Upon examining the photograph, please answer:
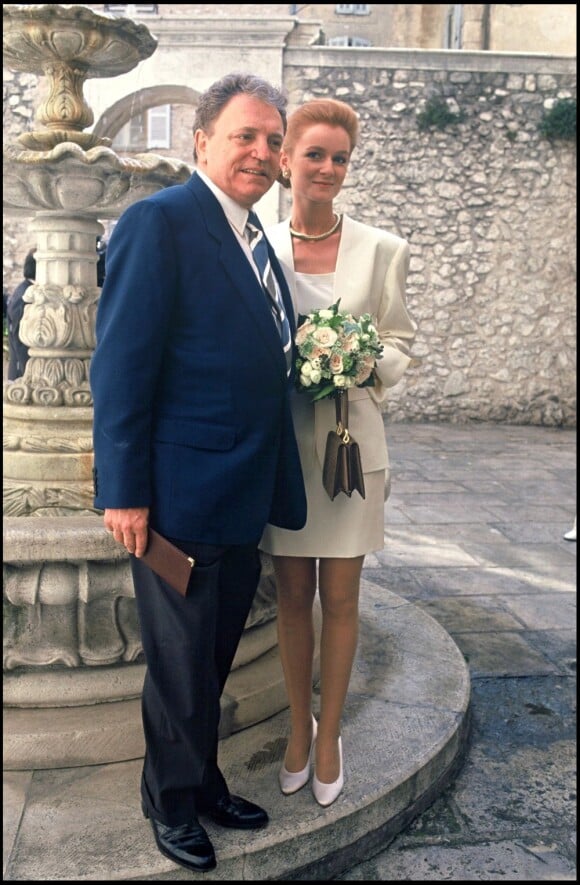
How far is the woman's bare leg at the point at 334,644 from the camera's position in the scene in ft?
7.08

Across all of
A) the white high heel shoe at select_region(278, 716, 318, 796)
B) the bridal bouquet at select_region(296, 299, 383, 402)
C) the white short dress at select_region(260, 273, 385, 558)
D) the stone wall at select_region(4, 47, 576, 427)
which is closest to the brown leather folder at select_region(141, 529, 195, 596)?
the white short dress at select_region(260, 273, 385, 558)

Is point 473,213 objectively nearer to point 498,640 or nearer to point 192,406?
point 498,640

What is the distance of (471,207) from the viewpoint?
10625 millimetres

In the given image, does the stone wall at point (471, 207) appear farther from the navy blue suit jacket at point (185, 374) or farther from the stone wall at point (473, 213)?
the navy blue suit jacket at point (185, 374)

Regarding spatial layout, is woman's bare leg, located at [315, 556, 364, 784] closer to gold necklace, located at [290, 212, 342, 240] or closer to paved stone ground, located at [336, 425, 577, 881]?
paved stone ground, located at [336, 425, 577, 881]

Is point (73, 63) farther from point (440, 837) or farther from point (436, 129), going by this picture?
point (436, 129)

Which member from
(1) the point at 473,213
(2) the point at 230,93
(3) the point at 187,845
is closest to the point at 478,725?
(3) the point at 187,845

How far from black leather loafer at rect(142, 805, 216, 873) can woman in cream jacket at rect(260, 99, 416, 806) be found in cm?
32

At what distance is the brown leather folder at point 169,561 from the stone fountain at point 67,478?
60 centimetres

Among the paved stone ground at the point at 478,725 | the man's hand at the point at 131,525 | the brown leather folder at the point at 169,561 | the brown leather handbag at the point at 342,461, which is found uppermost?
the brown leather handbag at the point at 342,461

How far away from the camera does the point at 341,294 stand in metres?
2.13

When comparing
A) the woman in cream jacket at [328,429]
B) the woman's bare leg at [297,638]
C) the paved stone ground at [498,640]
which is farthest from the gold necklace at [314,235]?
the paved stone ground at [498,640]

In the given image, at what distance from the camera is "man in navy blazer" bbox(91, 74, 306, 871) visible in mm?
1724

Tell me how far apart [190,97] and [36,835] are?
10257 mm
